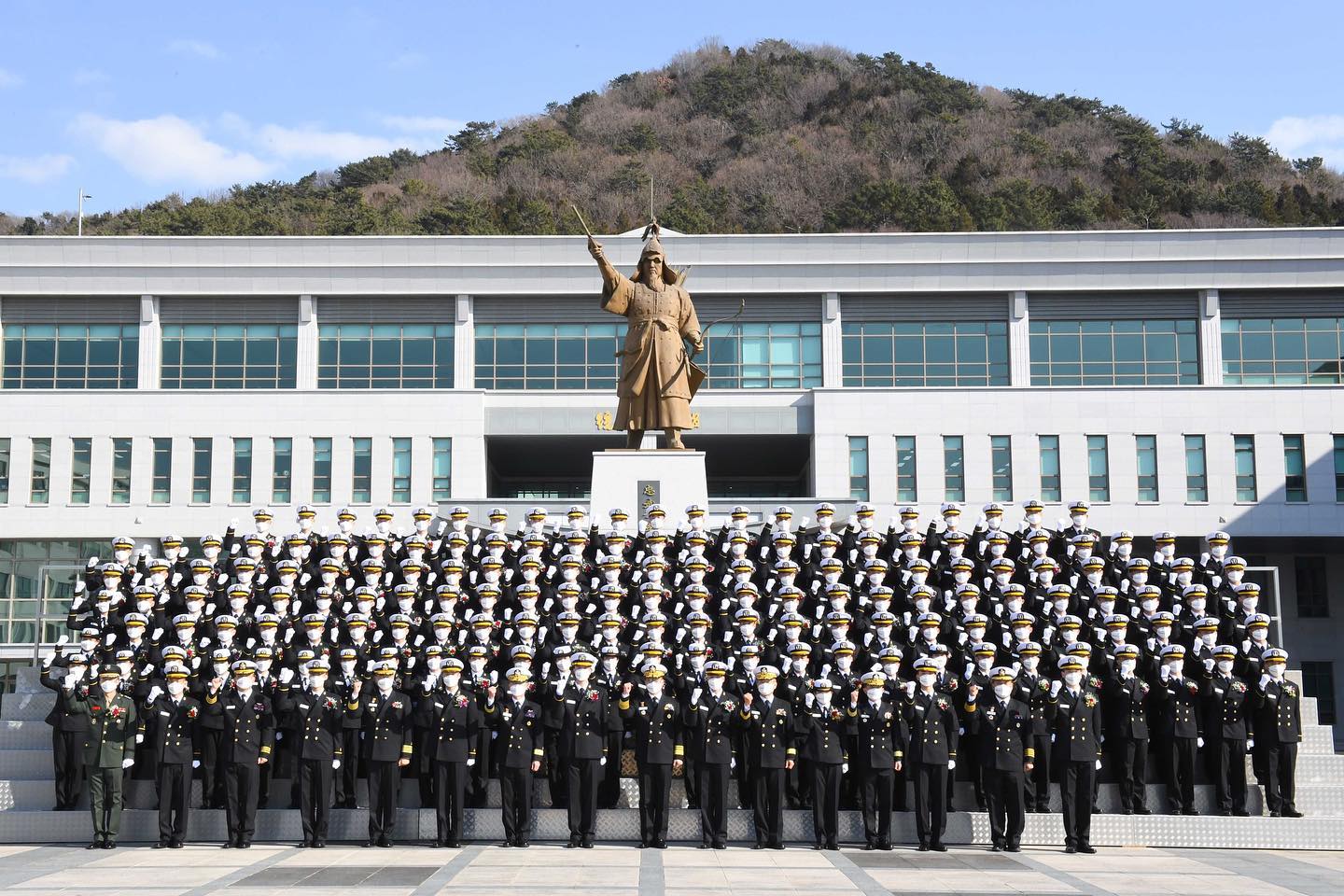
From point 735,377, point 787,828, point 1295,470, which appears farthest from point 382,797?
point 1295,470

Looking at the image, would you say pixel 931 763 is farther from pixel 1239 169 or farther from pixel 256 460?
pixel 1239 169

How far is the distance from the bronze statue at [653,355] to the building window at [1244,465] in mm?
26973

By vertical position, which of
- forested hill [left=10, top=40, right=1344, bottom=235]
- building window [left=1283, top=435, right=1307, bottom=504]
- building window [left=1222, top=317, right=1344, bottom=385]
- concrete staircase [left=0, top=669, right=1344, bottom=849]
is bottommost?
concrete staircase [left=0, top=669, right=1344, bottom=849]

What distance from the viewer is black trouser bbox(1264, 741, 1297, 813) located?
15.1 m

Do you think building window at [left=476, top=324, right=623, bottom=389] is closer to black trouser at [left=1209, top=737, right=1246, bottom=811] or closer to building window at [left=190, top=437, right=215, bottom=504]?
building window at [left=190, top=437, right=215, bottom=504]

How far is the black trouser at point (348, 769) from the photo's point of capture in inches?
586

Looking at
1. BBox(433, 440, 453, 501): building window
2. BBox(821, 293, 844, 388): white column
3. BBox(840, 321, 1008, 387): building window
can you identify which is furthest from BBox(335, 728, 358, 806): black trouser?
BBox(840, 321, 1008, 387): building window

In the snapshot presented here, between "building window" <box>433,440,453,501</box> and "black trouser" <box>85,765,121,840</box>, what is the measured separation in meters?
29.4

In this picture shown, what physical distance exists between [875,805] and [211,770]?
22.0 feet

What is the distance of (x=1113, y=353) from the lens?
148 ft

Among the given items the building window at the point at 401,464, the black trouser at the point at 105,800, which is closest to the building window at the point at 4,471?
the building window at the point at 401,464

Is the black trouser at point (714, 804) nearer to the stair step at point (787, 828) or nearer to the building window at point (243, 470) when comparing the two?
the stair step at point (787, 828)

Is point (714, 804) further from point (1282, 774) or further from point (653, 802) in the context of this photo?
point (1282, 774)

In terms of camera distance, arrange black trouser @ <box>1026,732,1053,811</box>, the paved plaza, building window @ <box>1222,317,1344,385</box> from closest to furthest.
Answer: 1. the paved plaza
2. black trouser @ <box>1026,732,1053,811</box>
3. building window @ <box>1222,317,1344,385</box>
